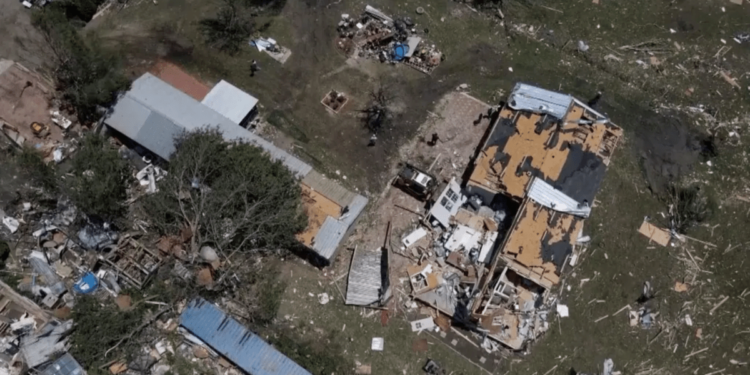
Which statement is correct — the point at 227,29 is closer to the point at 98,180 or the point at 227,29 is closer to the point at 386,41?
the point at 386,41

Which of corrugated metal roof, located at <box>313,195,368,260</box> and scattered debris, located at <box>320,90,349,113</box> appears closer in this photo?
corrugated metal roof, located at <box>313,195,368,260</box>

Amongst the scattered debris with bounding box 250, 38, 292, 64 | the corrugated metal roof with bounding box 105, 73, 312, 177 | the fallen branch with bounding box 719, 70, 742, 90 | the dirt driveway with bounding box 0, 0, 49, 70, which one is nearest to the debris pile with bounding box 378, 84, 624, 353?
the corrugated metal roof with bounding box 105, 73, 312, 177

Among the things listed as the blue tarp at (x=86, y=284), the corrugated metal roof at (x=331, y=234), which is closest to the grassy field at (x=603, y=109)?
the corrugated metal roof at (x=331, y=234)

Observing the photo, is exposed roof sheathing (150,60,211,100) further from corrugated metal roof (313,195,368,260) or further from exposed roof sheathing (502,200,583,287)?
exposed roof sheathing (502,200,583,287)

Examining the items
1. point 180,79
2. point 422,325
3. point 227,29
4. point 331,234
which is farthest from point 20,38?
point 422,325

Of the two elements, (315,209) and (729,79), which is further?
(729,79)
